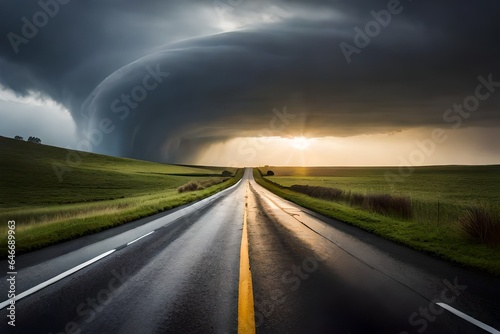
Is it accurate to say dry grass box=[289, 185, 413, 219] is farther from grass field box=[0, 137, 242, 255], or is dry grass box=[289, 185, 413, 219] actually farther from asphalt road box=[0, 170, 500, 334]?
grass field box=[0, 137, 242, 255]

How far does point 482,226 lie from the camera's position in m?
10.9

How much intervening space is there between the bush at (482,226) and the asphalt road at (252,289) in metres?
2.68

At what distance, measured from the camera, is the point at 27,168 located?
2311 inches

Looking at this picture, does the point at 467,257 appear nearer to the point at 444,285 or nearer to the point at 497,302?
the point at 444,285

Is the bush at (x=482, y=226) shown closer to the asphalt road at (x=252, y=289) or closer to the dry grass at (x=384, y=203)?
the asphalt road at (x=252, y=289)

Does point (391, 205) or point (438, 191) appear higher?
point (438, 191)

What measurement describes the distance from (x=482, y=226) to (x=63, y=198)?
39048mm

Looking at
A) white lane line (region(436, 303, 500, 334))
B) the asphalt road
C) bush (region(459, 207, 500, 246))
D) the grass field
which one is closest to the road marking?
the asphalt road

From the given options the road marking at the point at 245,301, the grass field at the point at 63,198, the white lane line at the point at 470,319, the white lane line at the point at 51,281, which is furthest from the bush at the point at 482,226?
the grass field at the point at 63,198

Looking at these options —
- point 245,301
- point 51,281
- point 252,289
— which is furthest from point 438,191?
point 51,281

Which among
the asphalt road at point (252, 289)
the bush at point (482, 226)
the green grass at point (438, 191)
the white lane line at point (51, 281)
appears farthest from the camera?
the green grass at point (438, 191)

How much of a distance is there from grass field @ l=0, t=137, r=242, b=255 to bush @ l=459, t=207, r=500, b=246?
1259 centimetres

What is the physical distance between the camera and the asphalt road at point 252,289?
4.58 m

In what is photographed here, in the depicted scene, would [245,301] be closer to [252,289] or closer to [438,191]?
[252,289]
